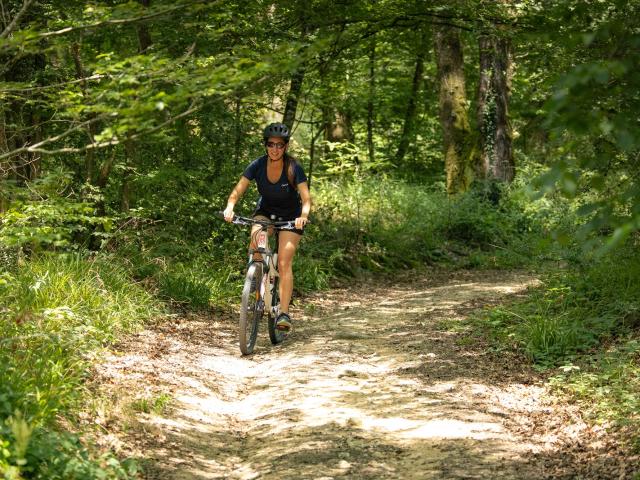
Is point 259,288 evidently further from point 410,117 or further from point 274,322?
point 410,117

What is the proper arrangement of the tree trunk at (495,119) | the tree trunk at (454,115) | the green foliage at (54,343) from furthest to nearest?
the tree trunk at (454,115)
the tree trunk at (495,119)
the green foliage at (54,343)

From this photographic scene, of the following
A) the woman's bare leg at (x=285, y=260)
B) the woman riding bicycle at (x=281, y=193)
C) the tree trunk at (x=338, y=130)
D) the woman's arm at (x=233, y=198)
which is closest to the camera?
the woman's arm at (x=233, y=198)

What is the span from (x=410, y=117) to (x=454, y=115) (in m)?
6.63

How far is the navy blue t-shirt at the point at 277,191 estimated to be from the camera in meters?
8.31

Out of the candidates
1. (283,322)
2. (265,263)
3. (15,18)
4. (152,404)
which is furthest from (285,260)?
(15,18)

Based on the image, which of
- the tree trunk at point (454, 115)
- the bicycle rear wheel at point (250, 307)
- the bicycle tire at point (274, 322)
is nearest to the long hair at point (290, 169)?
the bicycle rear wheel at point (250, 307)

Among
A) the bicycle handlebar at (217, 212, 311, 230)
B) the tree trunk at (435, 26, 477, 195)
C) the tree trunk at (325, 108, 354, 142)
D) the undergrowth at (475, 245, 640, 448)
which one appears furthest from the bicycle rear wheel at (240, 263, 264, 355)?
the tree trunk at (325, 108, 354, 142)

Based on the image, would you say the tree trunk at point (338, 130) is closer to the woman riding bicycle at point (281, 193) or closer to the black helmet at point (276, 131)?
the woman riding bicycle at point (281, 193)

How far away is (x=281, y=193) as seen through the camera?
8.35m

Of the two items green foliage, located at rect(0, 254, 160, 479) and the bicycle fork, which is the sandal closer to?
the bicycle fork

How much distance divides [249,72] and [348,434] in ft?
8.50

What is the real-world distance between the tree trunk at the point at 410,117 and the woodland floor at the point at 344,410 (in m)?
16.8

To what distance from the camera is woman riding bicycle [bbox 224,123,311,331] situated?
813 centimetres

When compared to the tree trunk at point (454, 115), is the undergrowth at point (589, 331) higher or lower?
lower
